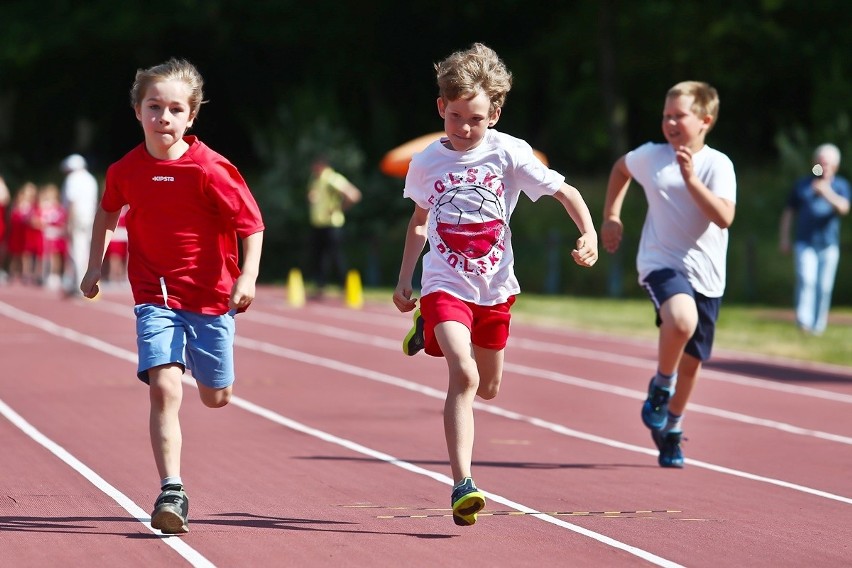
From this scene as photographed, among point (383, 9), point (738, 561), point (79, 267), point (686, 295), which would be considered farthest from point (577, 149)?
point (738, 561)

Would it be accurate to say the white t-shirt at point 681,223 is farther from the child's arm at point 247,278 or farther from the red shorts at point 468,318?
the child's arm at point 247,278

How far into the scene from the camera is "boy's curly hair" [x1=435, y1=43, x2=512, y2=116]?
661cm

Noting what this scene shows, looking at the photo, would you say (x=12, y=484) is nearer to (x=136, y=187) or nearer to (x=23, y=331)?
(x=136, y=187)

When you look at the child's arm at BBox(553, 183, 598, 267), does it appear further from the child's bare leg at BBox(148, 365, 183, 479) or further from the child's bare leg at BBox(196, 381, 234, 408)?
the child's bare leg at BBox(148, 365, 183, 479)

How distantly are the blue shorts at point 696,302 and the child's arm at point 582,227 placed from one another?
1.96 meters

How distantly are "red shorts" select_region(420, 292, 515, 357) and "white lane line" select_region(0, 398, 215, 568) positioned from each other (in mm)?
1337

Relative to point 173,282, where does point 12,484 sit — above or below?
below

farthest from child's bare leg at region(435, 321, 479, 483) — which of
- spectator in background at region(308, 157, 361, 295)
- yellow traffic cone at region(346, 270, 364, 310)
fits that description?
spectator in background at region(308, 157, 361, 295)

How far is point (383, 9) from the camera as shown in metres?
42.7

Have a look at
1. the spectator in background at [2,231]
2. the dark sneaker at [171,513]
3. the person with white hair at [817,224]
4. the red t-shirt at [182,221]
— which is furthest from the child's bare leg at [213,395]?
the spectator in background at [2,231]

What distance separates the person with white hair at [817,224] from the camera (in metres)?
17.6

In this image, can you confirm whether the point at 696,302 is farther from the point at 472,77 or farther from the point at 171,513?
the point at 171,513

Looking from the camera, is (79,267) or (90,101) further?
(90,101)

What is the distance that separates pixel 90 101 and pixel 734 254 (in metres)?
A: 24.6
